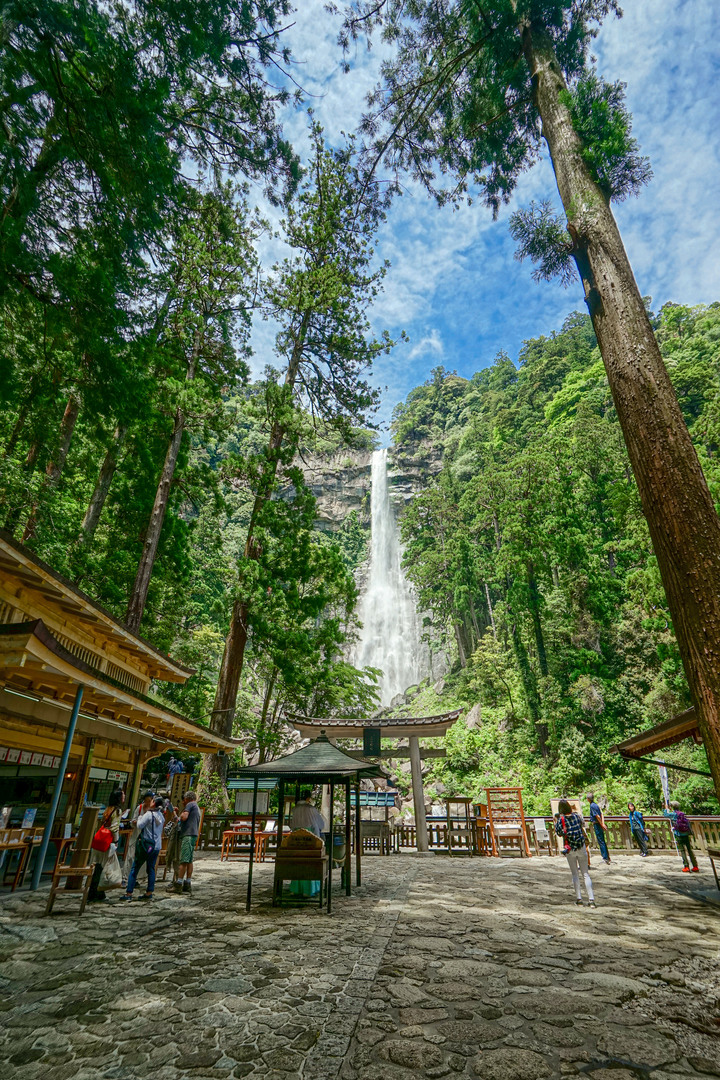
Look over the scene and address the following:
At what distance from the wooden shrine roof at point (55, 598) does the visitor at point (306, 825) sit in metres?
4.15

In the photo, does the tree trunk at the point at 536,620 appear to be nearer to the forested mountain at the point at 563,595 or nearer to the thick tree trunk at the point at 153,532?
the forested mountain at the point at 563,595

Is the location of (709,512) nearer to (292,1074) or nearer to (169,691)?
(292,1074)

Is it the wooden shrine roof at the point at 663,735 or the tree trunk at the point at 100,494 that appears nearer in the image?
the wooden shrine roof at the point at 663,735

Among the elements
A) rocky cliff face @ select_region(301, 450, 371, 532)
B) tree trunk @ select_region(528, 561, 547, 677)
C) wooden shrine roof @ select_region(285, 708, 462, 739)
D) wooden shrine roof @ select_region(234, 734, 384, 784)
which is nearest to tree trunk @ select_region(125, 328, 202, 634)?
wooden shrine roof @ select_region(234, 734, 384, 784)

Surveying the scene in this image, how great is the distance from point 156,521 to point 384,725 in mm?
8595

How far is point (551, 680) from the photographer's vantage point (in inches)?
965

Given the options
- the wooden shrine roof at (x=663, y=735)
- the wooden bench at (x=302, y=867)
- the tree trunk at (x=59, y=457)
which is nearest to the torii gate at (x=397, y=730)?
the wooden shrine roof at (x=663, y=735)

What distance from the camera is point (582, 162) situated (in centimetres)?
468

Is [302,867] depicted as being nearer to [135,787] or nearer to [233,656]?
[135,787]

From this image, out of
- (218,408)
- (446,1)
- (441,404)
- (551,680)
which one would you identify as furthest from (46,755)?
(441,404)

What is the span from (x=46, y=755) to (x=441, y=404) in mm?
52543

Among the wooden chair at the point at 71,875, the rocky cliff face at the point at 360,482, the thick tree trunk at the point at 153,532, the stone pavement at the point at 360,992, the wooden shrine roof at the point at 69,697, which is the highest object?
the rocky cliff face at the point at 360,482

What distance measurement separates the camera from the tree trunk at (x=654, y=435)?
9.62ft

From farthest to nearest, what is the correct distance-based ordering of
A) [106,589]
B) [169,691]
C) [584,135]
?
[169,691] → [106,589] → [584,135]
